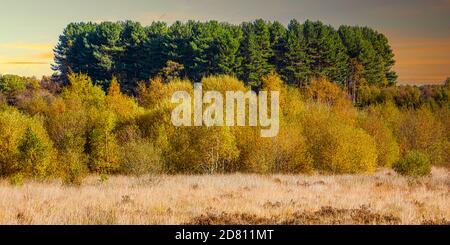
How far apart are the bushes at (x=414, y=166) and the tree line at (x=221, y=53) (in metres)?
51.1

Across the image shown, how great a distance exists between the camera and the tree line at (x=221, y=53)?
8944cm

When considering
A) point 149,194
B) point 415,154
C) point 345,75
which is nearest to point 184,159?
point 415,154

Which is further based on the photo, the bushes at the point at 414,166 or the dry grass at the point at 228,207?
the bushes at the point at 414,166

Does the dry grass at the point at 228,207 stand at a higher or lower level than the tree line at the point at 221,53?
lower

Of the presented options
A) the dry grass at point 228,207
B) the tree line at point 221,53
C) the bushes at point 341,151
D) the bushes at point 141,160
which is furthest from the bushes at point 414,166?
the tree line at point 221,53

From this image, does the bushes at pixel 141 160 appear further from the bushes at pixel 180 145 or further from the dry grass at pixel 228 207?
the dry grass at pixel 228 207

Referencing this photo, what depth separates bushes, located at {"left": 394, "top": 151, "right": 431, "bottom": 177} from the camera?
126 feet

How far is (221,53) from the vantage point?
88.1 meters

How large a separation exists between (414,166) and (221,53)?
176ft

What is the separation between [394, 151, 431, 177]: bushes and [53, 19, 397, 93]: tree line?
51.1 meters

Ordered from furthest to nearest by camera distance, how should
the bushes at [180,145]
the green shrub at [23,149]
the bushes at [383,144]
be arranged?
the bushes at [383,144]
the bushes at [180,145]
the green shrub at [23,149]
